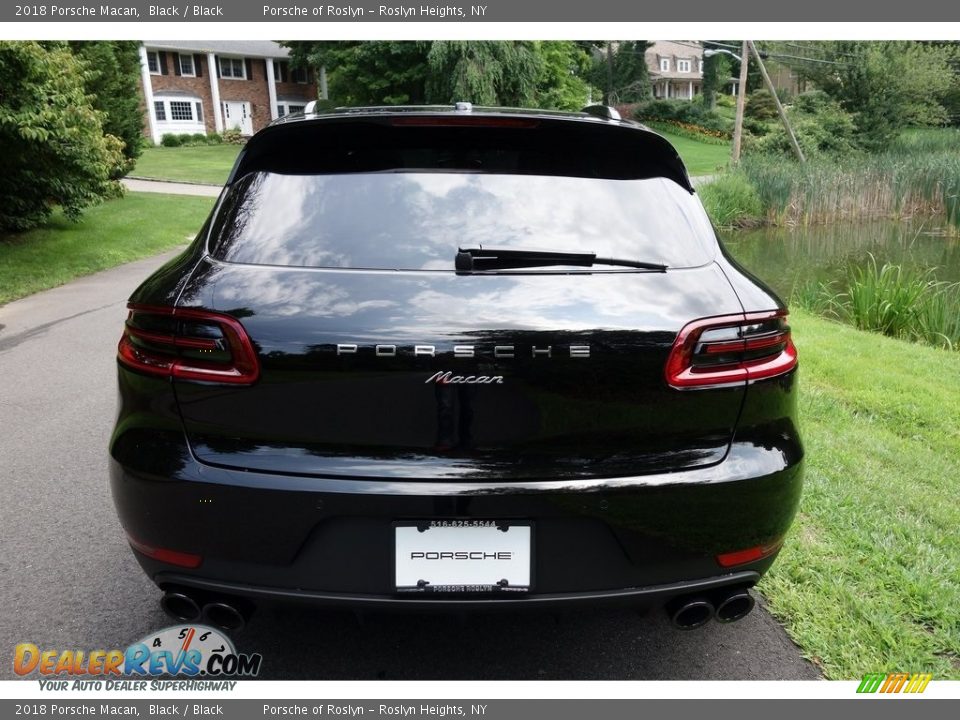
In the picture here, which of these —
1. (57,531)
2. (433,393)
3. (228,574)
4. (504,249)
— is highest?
(504,249)

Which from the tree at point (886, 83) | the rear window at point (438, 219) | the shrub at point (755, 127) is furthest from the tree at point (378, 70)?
the rear window at point (438, 219)

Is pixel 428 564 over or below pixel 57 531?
over

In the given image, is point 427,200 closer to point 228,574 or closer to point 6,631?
point 228,574

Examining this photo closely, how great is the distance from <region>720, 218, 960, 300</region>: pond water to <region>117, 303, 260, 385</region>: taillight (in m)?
10.7

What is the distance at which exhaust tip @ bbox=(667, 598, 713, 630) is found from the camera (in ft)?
7.47

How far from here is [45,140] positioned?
1019 centimetres

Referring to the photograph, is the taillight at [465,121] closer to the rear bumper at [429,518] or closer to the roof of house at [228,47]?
the rear bumper at [429,518]

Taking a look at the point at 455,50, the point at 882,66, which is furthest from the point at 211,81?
the point at 882,66

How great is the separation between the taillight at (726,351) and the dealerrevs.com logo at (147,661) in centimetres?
178

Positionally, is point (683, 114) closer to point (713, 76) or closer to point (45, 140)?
point (713, 76)

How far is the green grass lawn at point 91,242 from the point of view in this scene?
11.4 m

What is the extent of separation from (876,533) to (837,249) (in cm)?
1502

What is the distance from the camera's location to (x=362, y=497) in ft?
6.73

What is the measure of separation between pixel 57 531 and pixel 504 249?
275cm
